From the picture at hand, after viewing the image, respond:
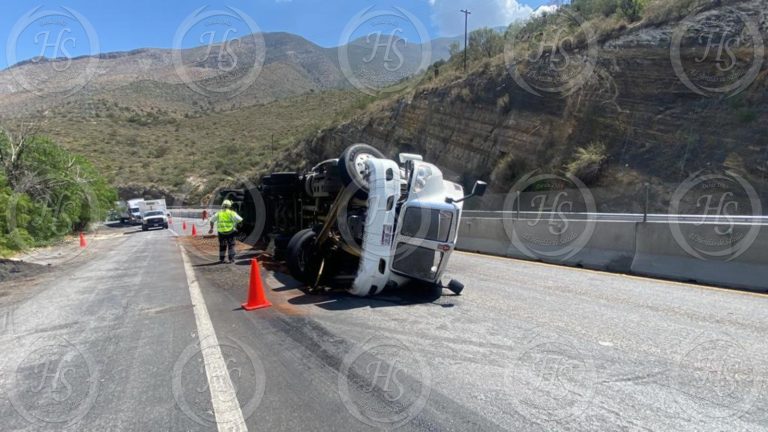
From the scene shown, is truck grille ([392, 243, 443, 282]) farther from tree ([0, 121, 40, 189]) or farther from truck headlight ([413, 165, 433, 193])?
tree ([0, 121, 40, 189])

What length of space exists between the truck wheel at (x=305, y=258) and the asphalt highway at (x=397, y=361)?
45 centimetres

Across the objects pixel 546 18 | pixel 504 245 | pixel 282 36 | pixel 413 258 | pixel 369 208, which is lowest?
pixel 504 245

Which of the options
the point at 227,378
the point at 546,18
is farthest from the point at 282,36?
the point at 227,378

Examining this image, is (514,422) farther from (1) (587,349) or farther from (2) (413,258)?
(2) (413,258)

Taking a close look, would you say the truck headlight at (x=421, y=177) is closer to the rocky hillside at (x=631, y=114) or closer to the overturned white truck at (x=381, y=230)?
the overturned white truck at (x=381, y=230)

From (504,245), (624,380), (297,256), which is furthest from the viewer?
(504,245)

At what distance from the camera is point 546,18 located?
115 feet

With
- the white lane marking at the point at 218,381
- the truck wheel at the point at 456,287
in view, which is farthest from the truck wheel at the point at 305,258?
the truck wheel at the point at 456,287

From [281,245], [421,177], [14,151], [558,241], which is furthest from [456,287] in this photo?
[14,151]

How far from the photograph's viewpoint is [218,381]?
4449mm

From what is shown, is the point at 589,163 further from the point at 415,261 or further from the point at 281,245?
the point at 415,261

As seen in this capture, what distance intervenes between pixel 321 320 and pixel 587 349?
10.2ft

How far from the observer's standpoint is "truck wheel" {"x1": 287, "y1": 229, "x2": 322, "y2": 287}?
332 inches

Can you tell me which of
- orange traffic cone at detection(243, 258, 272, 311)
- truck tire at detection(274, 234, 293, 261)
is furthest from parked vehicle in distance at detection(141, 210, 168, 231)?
orange traffic cone at detection(243, 258, 272, 311)
